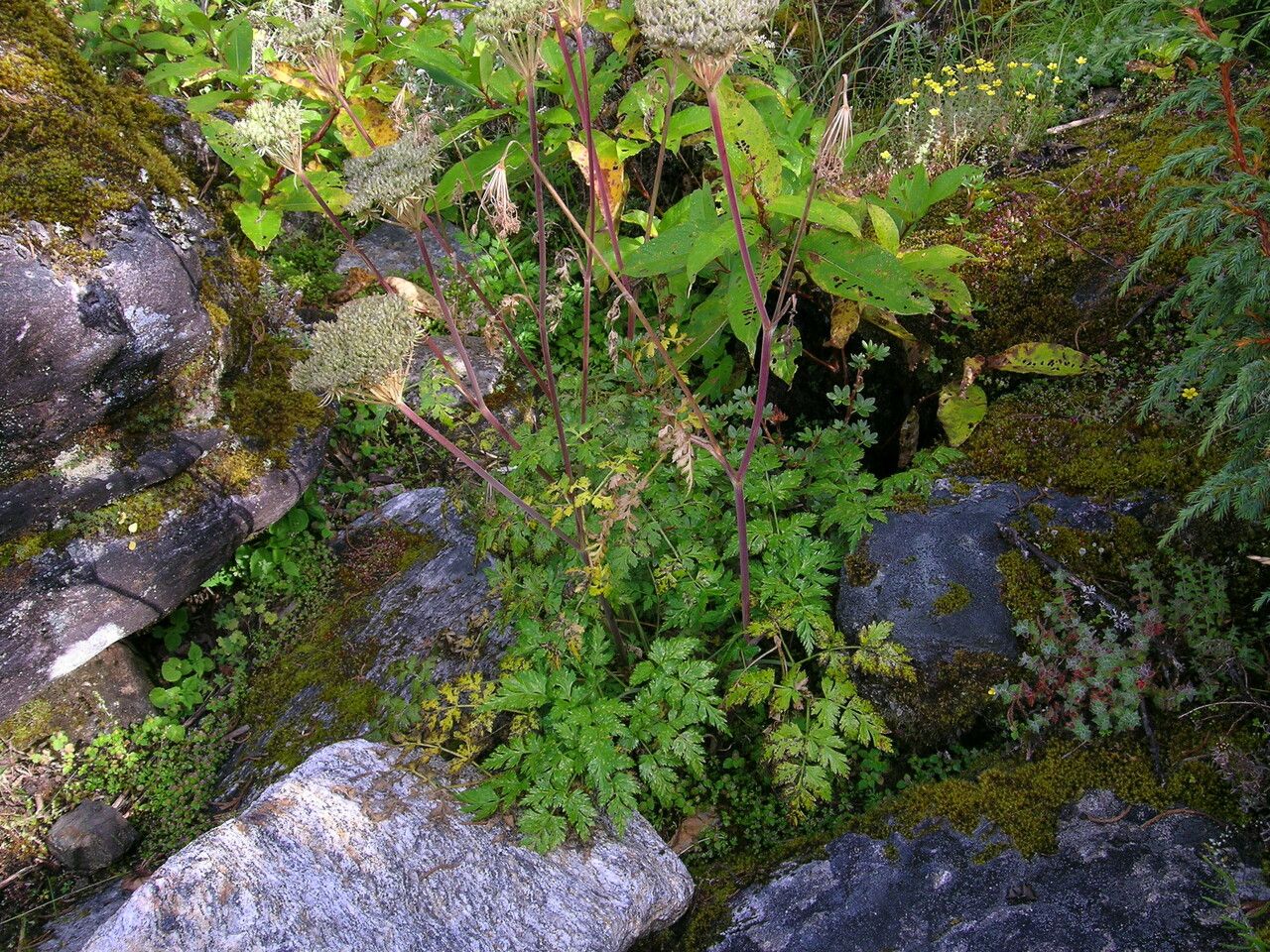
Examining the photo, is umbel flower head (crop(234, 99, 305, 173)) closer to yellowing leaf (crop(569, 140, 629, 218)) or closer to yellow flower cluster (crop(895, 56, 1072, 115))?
yellowing leaf (crop(569, 140, 629, 218))

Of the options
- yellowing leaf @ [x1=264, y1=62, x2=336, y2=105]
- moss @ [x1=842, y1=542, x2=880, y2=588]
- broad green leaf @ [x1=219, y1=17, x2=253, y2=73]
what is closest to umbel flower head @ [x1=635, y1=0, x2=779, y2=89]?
moss @ [x1=842, y1=542, x2=880, y2=588]

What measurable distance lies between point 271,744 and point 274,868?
63.3 inches

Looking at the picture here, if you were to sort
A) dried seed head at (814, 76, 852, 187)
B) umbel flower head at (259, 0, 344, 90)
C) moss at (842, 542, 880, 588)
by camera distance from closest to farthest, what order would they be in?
dried seed head at (814, 76, 852, 187), umbel flower head at (259, 0, 344, 90), moss at (842, 542, 880, 588)

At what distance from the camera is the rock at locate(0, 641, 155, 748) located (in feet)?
13.4

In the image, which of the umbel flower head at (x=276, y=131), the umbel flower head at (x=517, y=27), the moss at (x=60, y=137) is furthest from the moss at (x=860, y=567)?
the moss at (x=60, y=137)

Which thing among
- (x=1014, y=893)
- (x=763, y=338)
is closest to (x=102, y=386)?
(x=763, y=338)

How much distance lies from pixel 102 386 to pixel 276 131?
183 cm

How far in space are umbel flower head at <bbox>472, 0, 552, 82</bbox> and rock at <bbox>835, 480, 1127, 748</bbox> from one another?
2.11m

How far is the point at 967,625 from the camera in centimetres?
299

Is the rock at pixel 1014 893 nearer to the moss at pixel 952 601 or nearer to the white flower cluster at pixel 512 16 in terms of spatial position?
the moss at pixel 952 601

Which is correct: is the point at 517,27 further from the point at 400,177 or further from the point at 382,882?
the point at 382,882

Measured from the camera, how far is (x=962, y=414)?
353 cm

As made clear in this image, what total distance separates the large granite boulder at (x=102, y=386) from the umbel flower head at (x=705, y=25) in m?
2.91

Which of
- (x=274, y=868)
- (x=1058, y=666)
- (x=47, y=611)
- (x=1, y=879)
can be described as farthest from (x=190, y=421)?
(x=1058, y=666)
